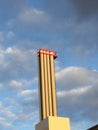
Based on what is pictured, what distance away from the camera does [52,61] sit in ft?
340

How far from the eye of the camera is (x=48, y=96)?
96.9 meters

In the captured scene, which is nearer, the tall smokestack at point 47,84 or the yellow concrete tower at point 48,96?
the yellow concrete tower at point 48,96

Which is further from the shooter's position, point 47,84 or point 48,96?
point 47,84

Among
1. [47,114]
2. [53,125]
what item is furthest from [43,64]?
[53,125]

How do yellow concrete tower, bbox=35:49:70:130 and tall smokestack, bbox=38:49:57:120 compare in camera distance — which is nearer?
yellow concrete tower, bbox=35:49:70:130

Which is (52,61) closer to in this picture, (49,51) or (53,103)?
(49,51)

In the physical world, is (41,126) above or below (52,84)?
below

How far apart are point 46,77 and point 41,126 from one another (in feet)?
55.0

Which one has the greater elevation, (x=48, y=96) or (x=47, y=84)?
(x=47, y=84)

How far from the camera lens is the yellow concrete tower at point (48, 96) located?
285ft

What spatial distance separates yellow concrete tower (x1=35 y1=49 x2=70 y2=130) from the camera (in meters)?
86.9

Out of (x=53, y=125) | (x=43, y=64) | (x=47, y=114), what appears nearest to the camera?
(x=53, y=125)

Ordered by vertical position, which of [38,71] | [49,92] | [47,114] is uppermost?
[38,71]

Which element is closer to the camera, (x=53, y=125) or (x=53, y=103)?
(x=53, y=125)
